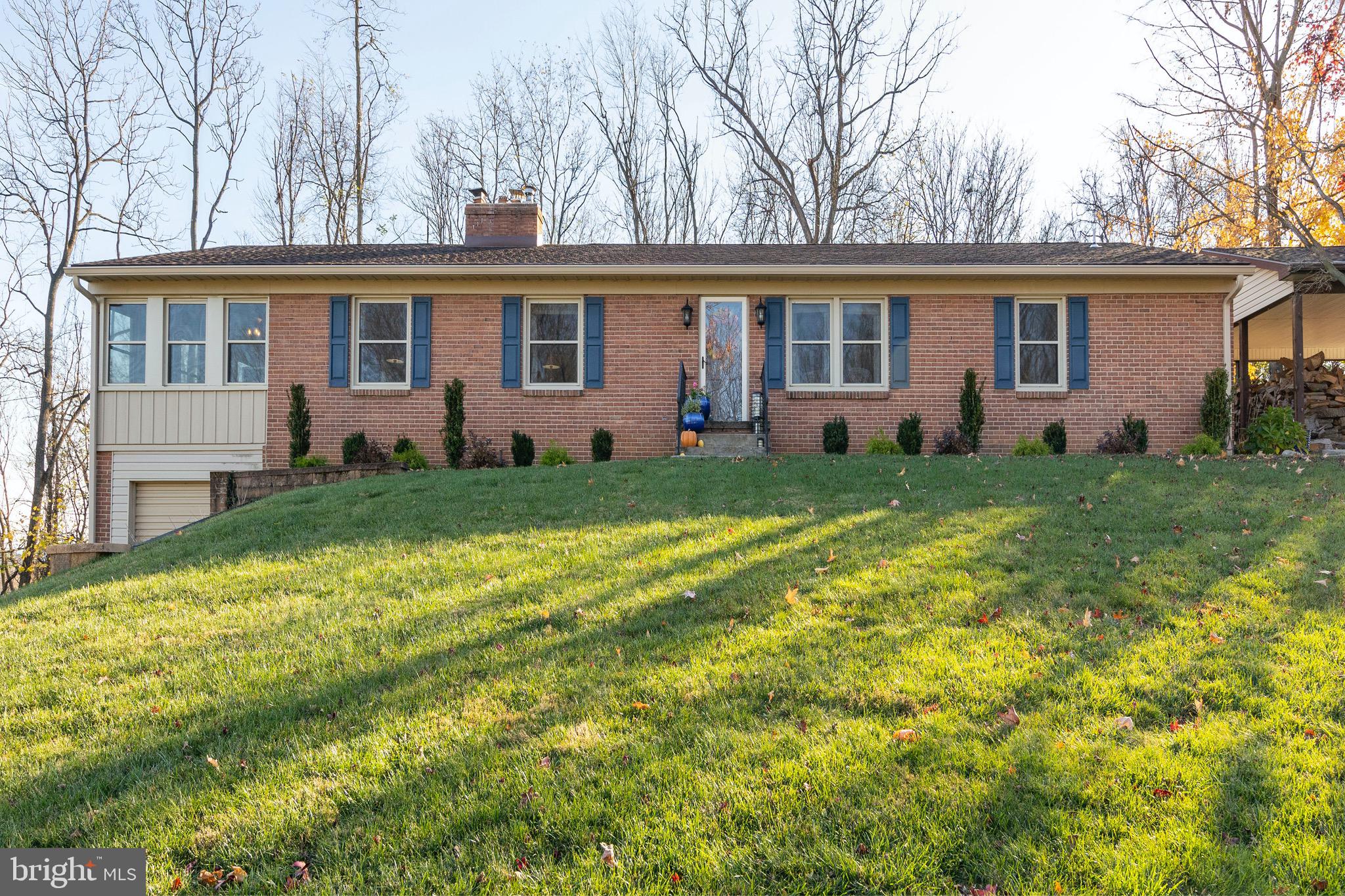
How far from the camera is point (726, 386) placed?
533 inches

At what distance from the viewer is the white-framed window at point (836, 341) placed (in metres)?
13.5

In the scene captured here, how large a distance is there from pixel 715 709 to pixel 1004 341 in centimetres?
1121

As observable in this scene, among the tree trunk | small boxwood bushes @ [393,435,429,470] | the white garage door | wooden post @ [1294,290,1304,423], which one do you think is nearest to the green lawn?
small boxwood bushes @ [393,435,429,470]

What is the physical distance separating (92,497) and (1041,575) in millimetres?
13607

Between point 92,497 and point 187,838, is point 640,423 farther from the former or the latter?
point 187,838

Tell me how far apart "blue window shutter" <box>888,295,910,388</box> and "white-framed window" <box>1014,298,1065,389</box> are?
1750 mm

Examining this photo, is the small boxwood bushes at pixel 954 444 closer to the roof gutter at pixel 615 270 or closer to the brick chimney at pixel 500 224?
the roof gutter at pixel 615 270

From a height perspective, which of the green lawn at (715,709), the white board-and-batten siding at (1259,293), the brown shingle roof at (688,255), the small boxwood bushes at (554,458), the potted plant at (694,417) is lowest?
the green lawn at (715,709)

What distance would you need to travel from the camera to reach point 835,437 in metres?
12.7

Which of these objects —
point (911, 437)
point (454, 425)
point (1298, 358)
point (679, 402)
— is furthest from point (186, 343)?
point (1298, 358)

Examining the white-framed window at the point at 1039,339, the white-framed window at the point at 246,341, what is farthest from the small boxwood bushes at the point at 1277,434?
the white-framed window at the point at 246,341

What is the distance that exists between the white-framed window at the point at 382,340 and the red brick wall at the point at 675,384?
1.34ft

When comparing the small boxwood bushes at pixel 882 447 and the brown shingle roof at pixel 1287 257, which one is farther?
the small boxwood bushes at pixel 882 447

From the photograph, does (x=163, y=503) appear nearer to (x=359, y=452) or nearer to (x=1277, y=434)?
(x=359, y=452)
